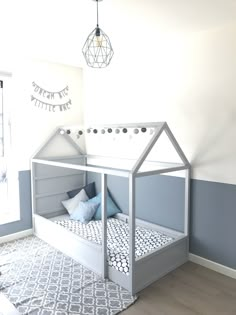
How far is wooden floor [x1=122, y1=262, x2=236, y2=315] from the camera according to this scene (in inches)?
84.2

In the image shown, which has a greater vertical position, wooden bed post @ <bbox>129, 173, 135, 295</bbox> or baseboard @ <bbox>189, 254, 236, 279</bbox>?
wooden bed post @ <bbox>129, 173, 135, 295</bbox>

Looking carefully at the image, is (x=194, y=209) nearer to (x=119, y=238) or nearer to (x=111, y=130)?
(x=119, y=238)

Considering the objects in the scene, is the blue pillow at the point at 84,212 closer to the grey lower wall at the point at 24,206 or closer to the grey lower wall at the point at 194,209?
the grey lower wall at the point at 194,209

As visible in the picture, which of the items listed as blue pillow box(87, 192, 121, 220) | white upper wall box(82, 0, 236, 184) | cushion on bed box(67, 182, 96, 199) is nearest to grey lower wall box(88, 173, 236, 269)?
white upper wall box(82, 0, 236, 184)

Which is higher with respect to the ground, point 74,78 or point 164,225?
point 74,78

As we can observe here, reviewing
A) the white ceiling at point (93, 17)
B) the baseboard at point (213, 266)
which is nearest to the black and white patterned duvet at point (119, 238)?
the baseboard at point (213, 266)

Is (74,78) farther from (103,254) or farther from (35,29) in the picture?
(103,254)

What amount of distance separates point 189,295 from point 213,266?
0.55m

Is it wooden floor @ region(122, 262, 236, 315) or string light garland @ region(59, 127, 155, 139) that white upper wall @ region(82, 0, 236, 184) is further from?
wooden floor @ region(122, 262, 236, 315)

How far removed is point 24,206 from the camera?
11.4 ft

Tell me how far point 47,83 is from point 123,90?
997 mm

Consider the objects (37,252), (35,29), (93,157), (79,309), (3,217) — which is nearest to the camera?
(79,309)

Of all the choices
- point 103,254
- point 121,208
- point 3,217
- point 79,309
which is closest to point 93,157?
point 121,208

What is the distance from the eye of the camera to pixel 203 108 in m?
2.71
